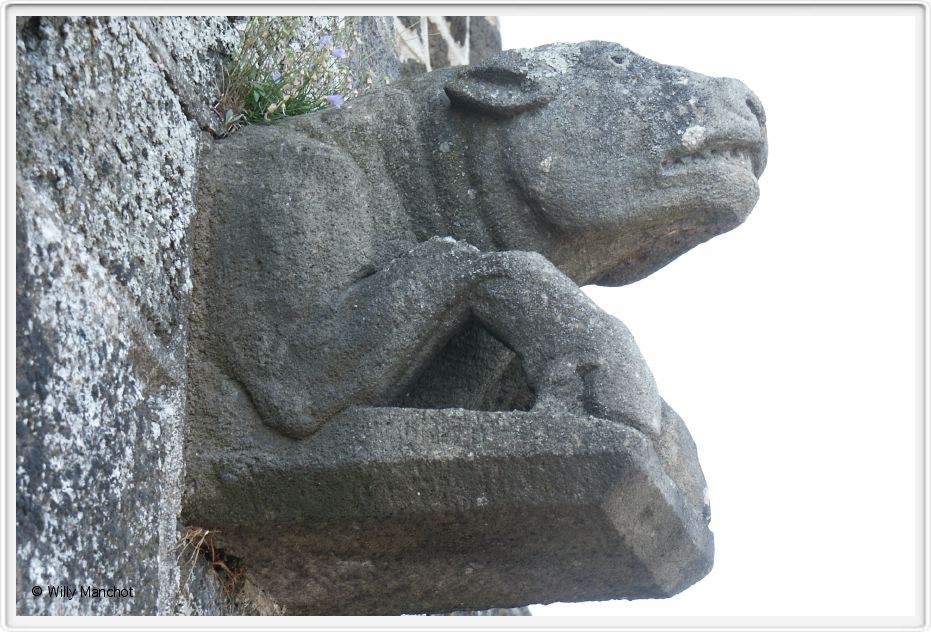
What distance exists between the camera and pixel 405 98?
2768 millimetres

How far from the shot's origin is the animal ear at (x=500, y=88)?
265 cm

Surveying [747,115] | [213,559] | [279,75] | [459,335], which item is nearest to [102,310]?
[213,559]

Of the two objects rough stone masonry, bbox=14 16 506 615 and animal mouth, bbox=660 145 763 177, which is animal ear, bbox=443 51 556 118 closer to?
animal mouth, bbox=660 145 763 177

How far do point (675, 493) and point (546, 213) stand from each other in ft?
2.08

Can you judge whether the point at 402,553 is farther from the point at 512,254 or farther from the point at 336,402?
the point at 512,254

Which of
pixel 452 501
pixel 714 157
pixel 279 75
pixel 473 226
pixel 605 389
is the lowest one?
pixel 452 501

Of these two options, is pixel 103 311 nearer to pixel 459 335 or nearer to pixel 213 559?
pixel 213 559

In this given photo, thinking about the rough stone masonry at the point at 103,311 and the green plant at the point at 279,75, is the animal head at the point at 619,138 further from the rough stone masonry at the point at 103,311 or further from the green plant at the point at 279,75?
the rough stone masonry at the point at 103,311

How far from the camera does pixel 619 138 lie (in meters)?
2.61

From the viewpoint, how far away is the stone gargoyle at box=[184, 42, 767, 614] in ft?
7.32

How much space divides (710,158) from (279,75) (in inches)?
37.8

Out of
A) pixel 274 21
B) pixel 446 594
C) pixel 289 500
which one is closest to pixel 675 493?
pixel 446 594

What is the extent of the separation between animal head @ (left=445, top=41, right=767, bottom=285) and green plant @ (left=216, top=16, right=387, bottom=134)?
0.38 m

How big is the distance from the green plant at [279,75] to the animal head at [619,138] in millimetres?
382
